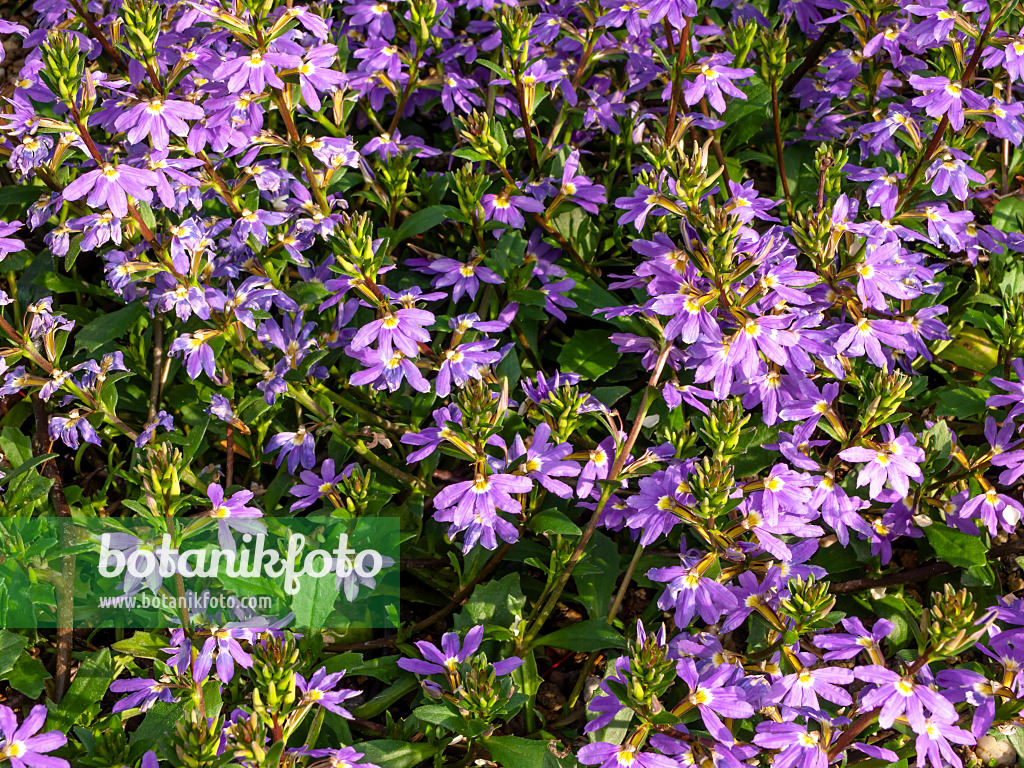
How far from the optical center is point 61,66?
9.92 feet

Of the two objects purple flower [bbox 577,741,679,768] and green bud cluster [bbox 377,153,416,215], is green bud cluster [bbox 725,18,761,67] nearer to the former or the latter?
green bud cluster [bbox 377,153,416,215]

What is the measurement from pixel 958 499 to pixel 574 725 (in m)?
1.62

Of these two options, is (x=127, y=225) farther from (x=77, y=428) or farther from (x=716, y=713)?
(x=716, y=713)

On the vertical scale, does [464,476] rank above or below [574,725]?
above

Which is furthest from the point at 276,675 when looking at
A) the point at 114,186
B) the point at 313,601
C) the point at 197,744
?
the point at 114,186

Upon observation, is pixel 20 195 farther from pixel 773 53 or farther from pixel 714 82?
pixel 773 53

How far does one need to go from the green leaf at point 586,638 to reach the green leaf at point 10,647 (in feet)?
5.75

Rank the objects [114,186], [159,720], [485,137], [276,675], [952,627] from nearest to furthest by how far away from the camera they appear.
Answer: [952,627] → [276,675] → [159,720] → [114,186] → [485,137]

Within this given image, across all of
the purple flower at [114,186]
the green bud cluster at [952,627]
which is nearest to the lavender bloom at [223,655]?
the purple flower at [114,186]

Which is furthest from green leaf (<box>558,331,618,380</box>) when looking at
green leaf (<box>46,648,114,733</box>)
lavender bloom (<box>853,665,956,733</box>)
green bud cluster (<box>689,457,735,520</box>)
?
green leaf (<box>46,648,114,733</box>)

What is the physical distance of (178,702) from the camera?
122 inches

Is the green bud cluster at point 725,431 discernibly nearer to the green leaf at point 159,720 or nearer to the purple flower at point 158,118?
the green leaf at point 159,720

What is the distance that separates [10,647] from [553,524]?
1.88m

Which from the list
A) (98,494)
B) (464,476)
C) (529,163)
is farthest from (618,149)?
(98,494)
